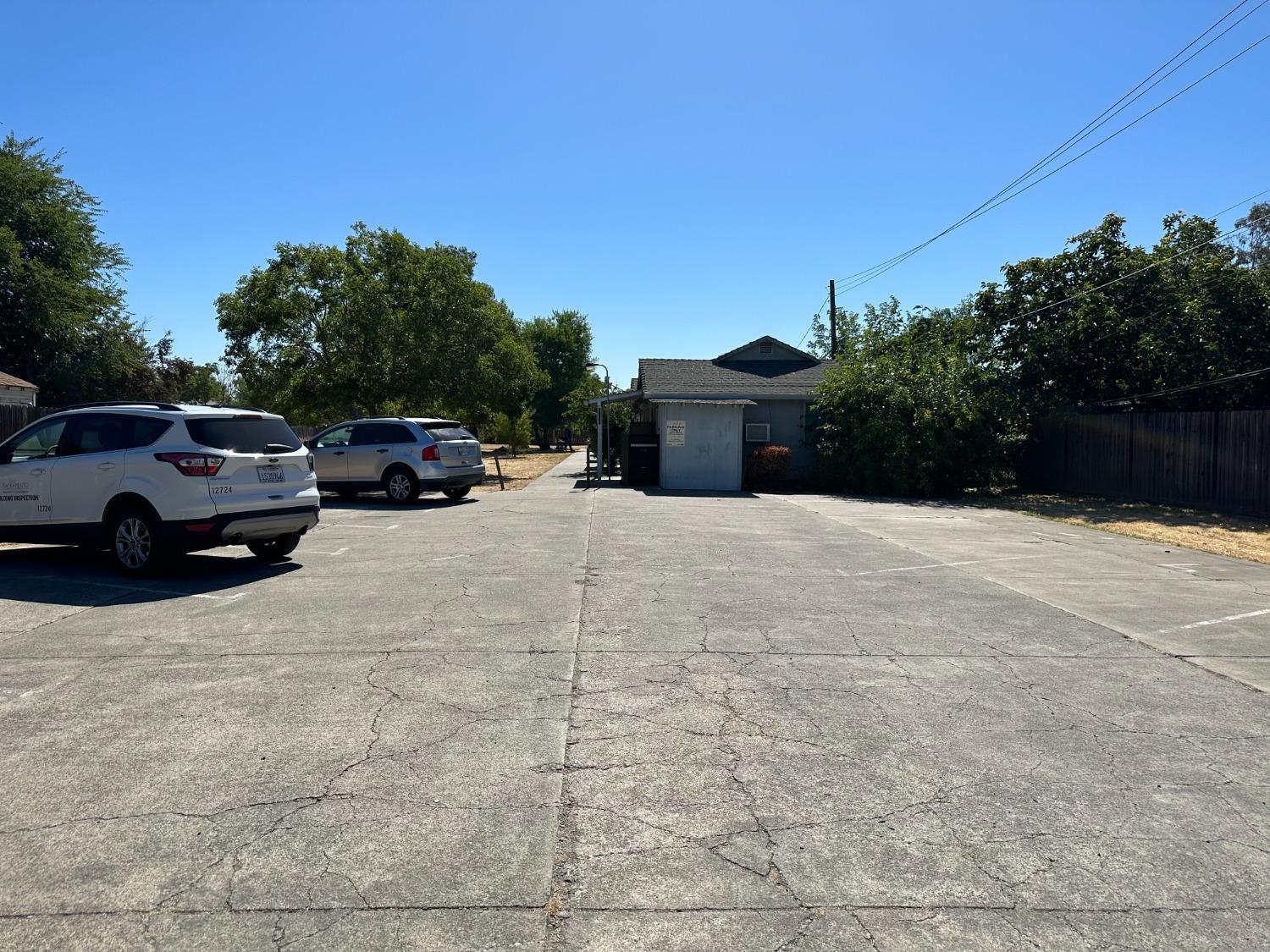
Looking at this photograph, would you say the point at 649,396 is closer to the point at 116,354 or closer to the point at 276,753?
the point at 276,753

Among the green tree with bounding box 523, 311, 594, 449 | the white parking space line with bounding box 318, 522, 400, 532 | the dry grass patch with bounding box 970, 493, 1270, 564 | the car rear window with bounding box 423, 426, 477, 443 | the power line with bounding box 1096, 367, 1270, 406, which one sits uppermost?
the green tree with bounding box 523, 311, 594, 449

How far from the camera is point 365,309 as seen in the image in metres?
30.2

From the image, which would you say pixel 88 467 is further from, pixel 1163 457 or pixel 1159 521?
pixel 1163 457

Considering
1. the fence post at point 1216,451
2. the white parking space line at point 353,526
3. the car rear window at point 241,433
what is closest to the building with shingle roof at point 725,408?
the fence post at point 1216,451

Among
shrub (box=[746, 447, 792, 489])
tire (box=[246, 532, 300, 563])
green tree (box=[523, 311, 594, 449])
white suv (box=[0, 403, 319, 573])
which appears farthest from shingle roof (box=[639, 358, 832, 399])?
green tree (box=[523, 311, 594, 449])

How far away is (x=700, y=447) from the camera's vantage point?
→ 25.1 metres

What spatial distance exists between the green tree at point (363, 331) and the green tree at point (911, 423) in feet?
40.4

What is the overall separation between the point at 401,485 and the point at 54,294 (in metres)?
26.8

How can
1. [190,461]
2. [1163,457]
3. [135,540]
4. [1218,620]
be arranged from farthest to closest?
[1163,457] < [135,540] < [190,461] < [1218,620]

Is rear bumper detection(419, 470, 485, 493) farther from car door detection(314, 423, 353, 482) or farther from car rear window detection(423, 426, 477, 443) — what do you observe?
car door detection(314, 423, 353, 482)

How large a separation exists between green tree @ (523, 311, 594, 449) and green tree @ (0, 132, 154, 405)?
3694 centimetres

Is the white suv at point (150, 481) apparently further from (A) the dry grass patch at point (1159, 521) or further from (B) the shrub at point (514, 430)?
(B) the shrub at point (514, 430)

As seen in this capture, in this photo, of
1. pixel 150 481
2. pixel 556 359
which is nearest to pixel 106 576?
pixel 150 481

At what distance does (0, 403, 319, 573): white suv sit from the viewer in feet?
31.1
